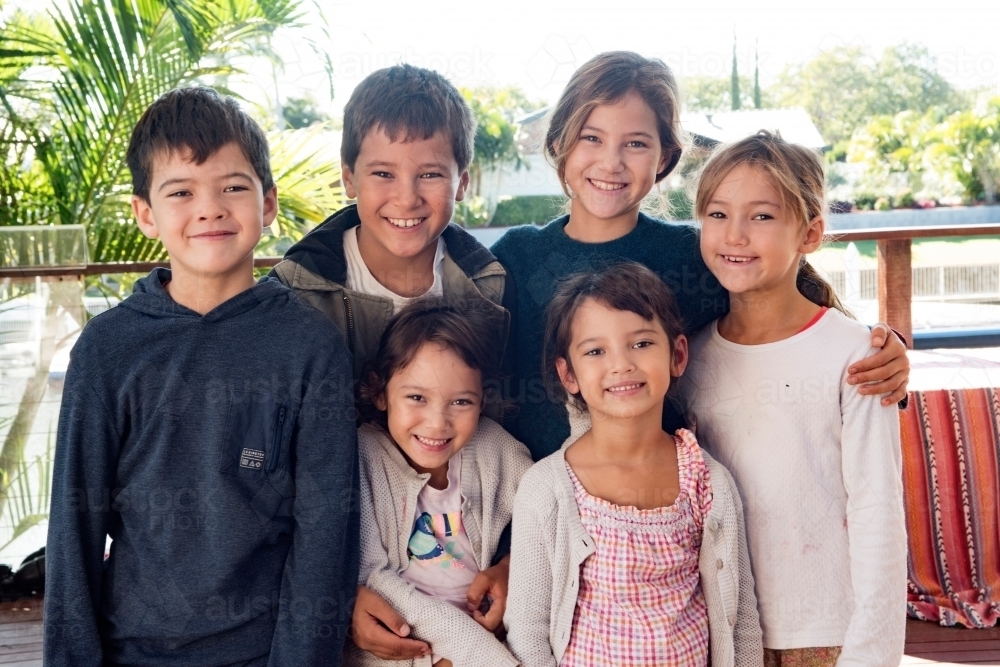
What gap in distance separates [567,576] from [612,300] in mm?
481

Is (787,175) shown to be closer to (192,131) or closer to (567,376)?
(567,376)

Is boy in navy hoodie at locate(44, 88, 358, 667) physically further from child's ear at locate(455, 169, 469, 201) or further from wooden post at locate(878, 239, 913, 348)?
wooden post at locate(878, 239, 913, 348)

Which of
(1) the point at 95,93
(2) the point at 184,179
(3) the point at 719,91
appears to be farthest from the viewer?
(3) the point at 719,91

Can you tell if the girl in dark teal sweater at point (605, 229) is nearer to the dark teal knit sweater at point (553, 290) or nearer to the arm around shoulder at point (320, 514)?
the dark teal knit sweater at point (553, 290)

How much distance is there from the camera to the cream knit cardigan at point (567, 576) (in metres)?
1.58

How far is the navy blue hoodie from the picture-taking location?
1471 millimetres

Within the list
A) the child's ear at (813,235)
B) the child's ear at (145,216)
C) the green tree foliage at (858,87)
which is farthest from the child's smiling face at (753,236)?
the green tree foliage at (858,87)

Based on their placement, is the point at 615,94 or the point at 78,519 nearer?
the point at 78,519

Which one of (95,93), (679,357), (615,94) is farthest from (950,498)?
(95,93)

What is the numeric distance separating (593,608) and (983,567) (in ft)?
5.65

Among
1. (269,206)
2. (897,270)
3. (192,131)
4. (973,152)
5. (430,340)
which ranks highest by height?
(973,152)

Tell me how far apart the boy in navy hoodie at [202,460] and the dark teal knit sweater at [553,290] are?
0.42 meters

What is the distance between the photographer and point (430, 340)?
5.58 feet

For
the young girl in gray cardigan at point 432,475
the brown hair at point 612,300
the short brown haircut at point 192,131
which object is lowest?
the young girl in gray cardigan at point 432,475
